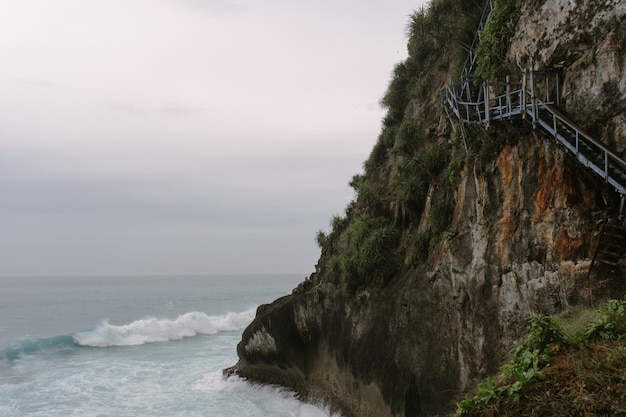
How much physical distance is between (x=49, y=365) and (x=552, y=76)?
2965 cm

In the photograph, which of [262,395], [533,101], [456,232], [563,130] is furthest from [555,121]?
[262,395]

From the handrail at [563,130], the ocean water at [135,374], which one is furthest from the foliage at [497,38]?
the ocean water at [135,374]

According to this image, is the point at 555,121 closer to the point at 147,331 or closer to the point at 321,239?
the point at 321,239

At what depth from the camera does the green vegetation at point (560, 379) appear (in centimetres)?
404

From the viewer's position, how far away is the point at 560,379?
448 centimetres

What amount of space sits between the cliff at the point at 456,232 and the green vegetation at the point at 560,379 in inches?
145

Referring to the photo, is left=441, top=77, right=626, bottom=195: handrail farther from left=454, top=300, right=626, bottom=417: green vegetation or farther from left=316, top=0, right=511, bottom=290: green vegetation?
left=454, top=300, right=626, bottom=417: green vegetation

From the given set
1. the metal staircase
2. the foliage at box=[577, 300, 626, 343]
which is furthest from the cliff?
the foliage at box=[577, 300, 626, 343]

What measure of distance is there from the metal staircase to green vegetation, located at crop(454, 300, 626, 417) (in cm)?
322

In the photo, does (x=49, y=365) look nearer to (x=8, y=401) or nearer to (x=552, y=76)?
(x=8, y=401)

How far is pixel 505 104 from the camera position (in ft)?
36.3

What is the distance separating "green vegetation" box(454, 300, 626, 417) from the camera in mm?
4039

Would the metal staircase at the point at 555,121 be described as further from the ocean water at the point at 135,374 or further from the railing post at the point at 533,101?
the ocean water at the point at 135,374

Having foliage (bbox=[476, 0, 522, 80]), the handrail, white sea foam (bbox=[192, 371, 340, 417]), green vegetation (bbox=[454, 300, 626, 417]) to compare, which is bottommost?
white sea foam (bbox=[192, 371, 340, 417])
